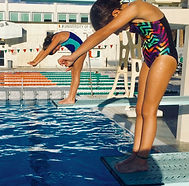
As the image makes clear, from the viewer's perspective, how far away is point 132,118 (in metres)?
10.2

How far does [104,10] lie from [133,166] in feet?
4.21

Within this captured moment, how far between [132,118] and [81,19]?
2552 centimetres

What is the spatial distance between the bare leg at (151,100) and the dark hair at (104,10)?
51 cm

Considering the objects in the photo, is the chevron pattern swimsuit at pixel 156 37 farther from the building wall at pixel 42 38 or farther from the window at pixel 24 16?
the window at pixel 24 16

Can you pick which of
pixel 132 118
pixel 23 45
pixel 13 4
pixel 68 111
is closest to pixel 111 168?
pixel 132 118

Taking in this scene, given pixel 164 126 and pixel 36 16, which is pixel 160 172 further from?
pixel 36 16

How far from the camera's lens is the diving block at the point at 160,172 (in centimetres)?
229

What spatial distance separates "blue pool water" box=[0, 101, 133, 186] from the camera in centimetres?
558

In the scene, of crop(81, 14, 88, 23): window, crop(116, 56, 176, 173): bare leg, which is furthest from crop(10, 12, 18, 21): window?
crop(116, 56, 176, 173): bare leg

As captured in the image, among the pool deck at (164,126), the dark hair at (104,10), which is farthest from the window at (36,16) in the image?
the dark hair at (104,10)

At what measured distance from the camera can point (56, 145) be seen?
7.43 meters

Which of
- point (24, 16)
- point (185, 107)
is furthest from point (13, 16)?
point (185, 107)

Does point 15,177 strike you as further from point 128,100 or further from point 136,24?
point 136,24

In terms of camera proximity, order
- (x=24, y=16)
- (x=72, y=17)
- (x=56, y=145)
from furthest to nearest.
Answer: (x=72, y=17) < (x=24, y=16) < (x=56, y=145)
